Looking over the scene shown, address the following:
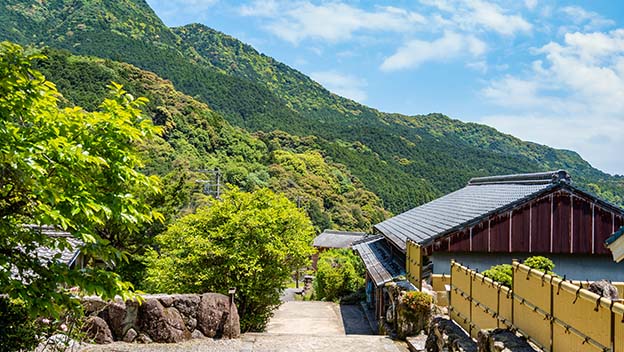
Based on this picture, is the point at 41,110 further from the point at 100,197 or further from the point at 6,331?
the point at 6,331

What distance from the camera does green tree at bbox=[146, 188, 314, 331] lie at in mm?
13734

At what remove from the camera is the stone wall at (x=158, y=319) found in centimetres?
1042

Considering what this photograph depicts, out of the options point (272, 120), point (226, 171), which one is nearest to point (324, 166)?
point (226, 171)

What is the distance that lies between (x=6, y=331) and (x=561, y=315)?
24.0 ft

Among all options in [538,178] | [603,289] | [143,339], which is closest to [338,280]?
[538,178]

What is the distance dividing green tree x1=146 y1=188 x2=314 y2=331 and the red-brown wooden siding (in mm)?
5472

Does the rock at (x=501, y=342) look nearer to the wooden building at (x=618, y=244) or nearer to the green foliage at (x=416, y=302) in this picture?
the wooden building at (x=618, y=244)

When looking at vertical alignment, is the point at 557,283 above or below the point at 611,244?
below

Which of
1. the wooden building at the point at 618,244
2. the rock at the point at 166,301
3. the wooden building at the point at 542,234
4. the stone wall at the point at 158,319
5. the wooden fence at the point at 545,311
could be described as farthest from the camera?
the wooden building at the point at 542,234

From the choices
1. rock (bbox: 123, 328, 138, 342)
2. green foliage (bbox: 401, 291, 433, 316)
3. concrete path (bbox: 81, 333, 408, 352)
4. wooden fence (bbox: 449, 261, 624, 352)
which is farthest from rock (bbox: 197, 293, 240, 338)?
wooden fence (bbox: 449, 261, 624, 352)

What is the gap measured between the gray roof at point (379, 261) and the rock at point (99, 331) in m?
7.12

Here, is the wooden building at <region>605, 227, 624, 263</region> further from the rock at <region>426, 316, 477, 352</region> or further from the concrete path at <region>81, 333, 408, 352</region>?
the concrete path at <region>81, 333, 408, 352</region>

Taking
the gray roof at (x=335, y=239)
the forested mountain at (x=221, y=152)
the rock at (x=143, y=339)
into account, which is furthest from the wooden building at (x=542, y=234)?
the forested mountain at (x=221, y=152)

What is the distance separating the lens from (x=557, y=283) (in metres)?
6.38
